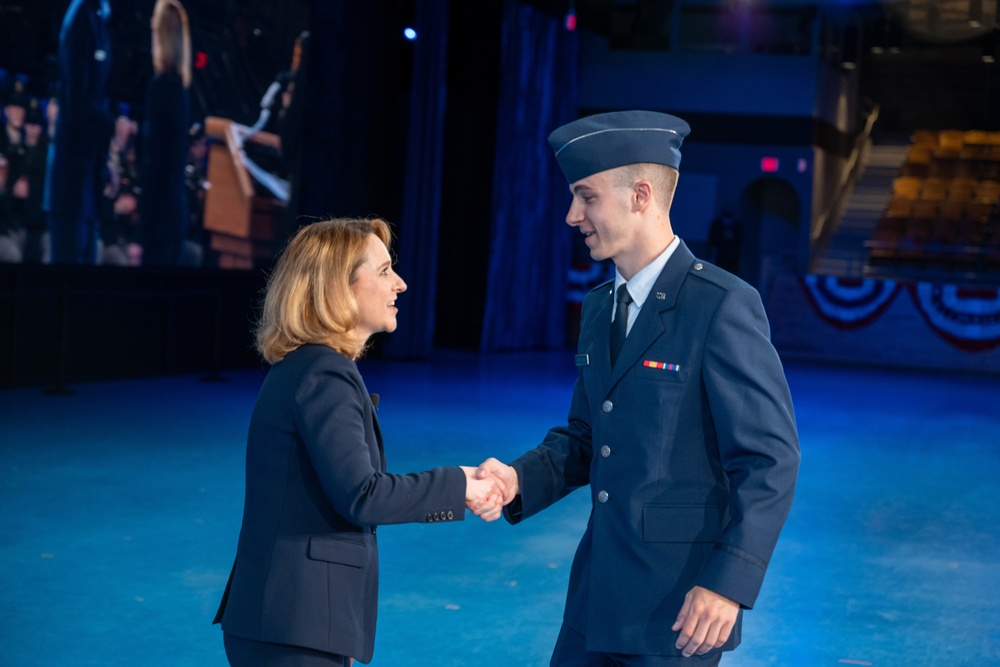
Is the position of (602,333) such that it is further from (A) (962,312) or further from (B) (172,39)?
(A) (962,312)

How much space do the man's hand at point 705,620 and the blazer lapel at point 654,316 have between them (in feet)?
1.21

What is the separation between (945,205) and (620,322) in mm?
22568

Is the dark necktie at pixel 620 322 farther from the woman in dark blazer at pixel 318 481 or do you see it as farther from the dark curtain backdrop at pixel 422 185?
the dark curtain backdrop at pixel 422 185

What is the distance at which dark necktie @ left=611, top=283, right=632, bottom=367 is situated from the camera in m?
2.01

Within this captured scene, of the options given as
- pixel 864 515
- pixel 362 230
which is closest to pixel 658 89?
pixel 864 515

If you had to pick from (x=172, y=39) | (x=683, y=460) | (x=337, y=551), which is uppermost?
(x=172, y=39)

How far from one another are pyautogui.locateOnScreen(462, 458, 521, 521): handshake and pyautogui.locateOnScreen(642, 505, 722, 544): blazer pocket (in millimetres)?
→ 358

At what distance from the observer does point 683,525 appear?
6.14 ft

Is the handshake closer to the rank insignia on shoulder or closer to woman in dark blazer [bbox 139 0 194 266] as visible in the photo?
the rank insignia on shoulder

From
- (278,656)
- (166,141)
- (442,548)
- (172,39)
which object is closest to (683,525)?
(278,656)

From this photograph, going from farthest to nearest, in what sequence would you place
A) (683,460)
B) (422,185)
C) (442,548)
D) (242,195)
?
(422,185), (242,195), (442,548), (683,460)

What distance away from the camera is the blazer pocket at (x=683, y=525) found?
73.6 inches

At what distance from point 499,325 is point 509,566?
1111cm

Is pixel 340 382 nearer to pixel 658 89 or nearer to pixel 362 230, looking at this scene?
pixel 362 230
